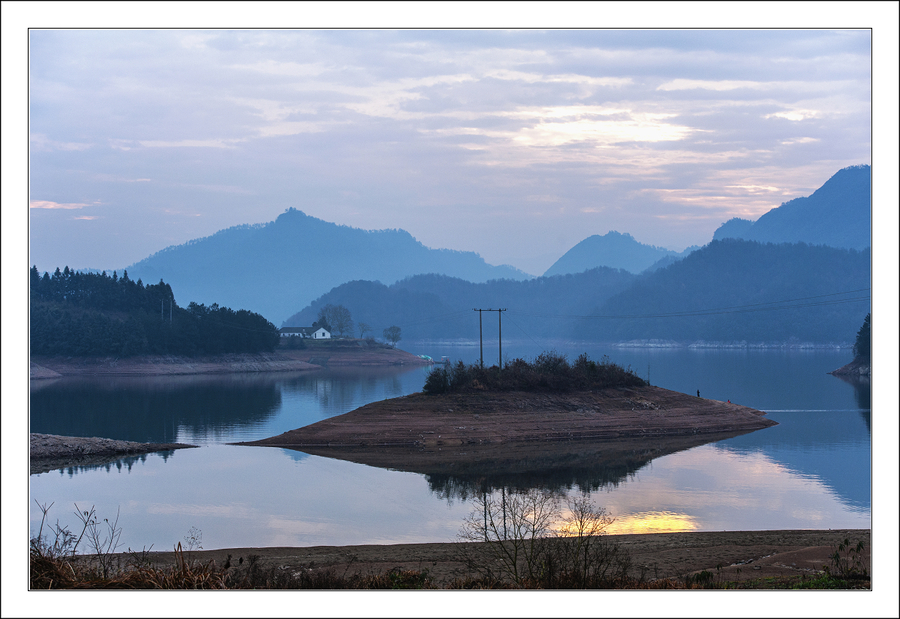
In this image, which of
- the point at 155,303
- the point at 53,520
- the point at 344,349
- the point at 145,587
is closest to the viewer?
the point at 145,587

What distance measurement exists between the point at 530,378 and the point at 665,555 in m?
24.6

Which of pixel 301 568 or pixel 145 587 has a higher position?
pixel 145 587

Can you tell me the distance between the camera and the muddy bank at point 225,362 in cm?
8562

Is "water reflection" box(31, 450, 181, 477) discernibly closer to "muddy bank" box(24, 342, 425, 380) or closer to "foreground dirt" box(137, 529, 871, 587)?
"foreground dirt" box(137, 529, 871, 587)

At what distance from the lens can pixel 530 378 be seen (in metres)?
41.1

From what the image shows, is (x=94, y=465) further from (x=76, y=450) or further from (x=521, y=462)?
(x=521, y=462)

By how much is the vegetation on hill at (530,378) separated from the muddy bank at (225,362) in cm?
5665

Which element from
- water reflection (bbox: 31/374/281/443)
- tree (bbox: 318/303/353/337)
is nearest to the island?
water reflection (bbox: 31/374/281/443)

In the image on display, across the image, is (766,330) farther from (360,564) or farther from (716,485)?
(360,564)

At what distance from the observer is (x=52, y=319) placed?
88250mm

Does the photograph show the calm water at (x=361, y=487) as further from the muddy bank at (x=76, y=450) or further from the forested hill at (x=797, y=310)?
the forested hill at (x=797, y=310)

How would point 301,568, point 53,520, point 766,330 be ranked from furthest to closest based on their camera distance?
point 766,330 < point 53,520 < point 301,568

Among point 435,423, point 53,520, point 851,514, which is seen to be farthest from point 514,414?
point 53,520

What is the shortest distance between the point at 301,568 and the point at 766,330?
6577 inches
